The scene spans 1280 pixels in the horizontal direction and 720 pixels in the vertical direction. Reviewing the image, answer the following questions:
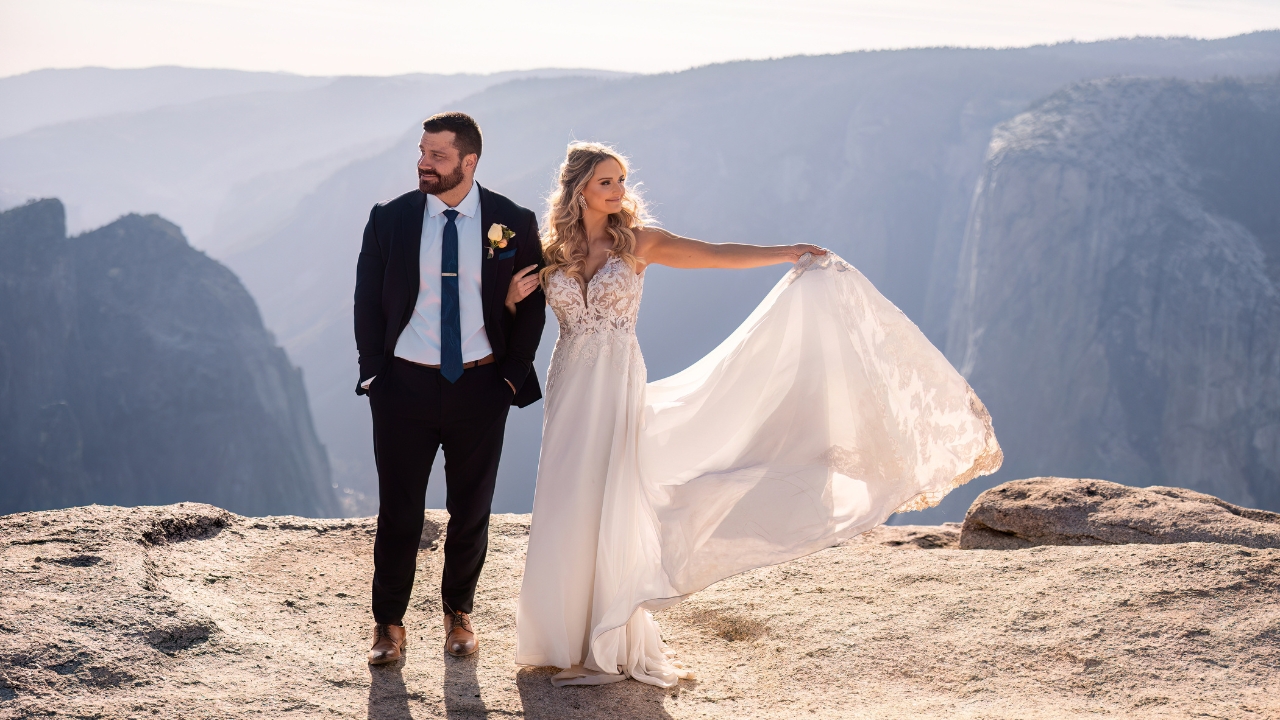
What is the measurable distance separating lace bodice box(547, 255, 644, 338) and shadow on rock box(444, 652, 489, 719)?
4.67ft

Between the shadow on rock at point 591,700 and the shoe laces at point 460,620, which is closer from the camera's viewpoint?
the shadow on rock at point 591,700

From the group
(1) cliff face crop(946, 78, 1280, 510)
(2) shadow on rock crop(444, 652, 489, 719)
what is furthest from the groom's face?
(1) cliff face crop(946, 78, 1280, 510)

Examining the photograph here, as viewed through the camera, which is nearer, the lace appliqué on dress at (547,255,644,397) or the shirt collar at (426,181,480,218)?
the shirt collar at (426,181,480,218)

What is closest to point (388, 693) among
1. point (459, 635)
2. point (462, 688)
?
point (462, 688)

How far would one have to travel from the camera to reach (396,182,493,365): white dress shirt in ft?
11.2

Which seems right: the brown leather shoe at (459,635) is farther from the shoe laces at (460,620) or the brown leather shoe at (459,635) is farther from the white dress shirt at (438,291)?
the white dress shirt at (438,291)

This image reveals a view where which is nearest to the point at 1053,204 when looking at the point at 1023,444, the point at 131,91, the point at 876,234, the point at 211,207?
the point at 1023,444

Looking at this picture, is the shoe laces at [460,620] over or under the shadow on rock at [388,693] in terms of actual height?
over

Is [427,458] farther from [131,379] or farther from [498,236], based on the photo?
[131,379]

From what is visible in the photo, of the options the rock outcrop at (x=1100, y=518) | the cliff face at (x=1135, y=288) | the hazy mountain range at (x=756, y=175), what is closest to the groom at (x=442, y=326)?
the rock outcrop at (x=1100, y=518)

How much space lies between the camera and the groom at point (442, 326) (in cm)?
340

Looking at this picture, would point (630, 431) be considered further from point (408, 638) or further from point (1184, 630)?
point (1184, 630)

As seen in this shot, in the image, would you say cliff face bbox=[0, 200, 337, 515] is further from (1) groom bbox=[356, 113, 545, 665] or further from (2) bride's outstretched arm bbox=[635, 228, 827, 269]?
(2) bride's outstretched arm bbox=[635, 228, 827, 269]

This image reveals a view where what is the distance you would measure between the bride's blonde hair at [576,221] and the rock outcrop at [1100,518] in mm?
3588
